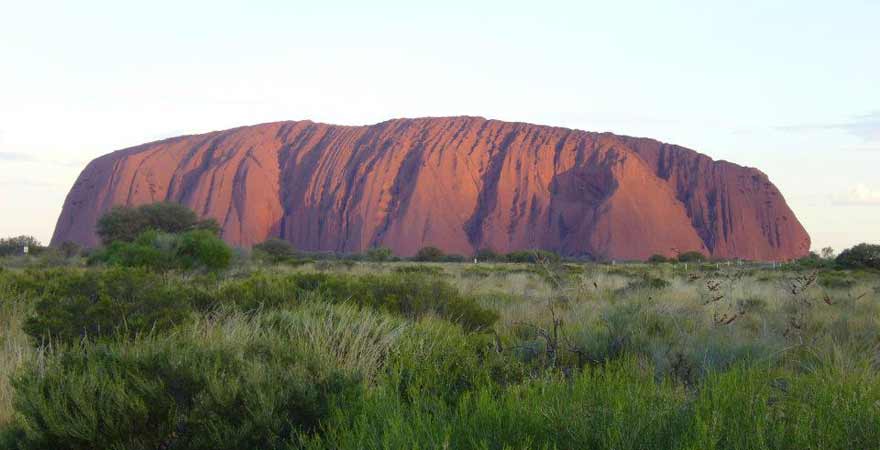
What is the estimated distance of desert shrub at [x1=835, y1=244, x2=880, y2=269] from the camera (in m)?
30.8

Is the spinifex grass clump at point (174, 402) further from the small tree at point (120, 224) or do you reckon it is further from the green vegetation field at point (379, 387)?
the small tree at point (120, 224)

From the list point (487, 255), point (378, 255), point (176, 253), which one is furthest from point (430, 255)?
point (176, 253)

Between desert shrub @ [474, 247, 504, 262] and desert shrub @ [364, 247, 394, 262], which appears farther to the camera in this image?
desert shrub @ [474, 247, 504, 262]

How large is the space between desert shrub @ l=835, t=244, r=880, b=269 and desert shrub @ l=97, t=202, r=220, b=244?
33134 millimetres

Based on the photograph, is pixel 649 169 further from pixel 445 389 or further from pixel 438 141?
pixel 445 389

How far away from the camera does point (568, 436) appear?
3312 mm

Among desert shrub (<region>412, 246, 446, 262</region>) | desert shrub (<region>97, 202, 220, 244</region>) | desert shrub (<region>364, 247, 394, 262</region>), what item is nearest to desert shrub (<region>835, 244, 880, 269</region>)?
desert shrub (<region>97, 202, 220, 244</region>)

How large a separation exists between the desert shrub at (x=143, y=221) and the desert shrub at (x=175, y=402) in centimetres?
4214

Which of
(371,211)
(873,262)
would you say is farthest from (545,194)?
(873,262)

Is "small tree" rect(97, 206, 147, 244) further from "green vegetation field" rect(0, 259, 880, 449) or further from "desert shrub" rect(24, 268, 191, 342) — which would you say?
Result: "green vegetation field" rect(0, 259, 880, 449)

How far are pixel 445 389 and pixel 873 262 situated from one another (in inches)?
1245

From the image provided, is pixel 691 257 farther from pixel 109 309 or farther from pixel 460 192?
pixel 109 309

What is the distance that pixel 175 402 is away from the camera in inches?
163

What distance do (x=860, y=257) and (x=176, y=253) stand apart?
27.4 m
